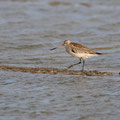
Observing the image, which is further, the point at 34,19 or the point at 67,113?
the point at 34,19

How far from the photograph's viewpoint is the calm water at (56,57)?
728cm

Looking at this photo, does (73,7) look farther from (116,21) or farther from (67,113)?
(67,113)

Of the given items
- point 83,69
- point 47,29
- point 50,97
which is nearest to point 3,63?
point 83,69

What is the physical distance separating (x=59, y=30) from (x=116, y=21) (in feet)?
10.7

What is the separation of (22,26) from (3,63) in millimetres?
6084

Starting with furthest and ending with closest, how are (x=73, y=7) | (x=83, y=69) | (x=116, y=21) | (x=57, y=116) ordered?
(x=73, y=7)
(x=116, y=21)
(x=83, y=69)
(x=57, y=116)

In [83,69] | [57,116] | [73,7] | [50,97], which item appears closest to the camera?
[57,116]

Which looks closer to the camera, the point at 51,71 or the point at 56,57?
the point at 51,71

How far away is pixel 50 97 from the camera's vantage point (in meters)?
7.95

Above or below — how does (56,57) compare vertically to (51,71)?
below

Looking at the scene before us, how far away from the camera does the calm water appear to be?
728cm

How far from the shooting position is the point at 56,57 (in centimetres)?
1248

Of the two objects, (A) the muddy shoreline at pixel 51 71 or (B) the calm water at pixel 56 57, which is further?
(A) the muddy shoreline at pixel 51 71

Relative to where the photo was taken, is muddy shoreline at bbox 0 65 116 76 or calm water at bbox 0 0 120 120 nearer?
calm water at bbox 0 0 120 120
